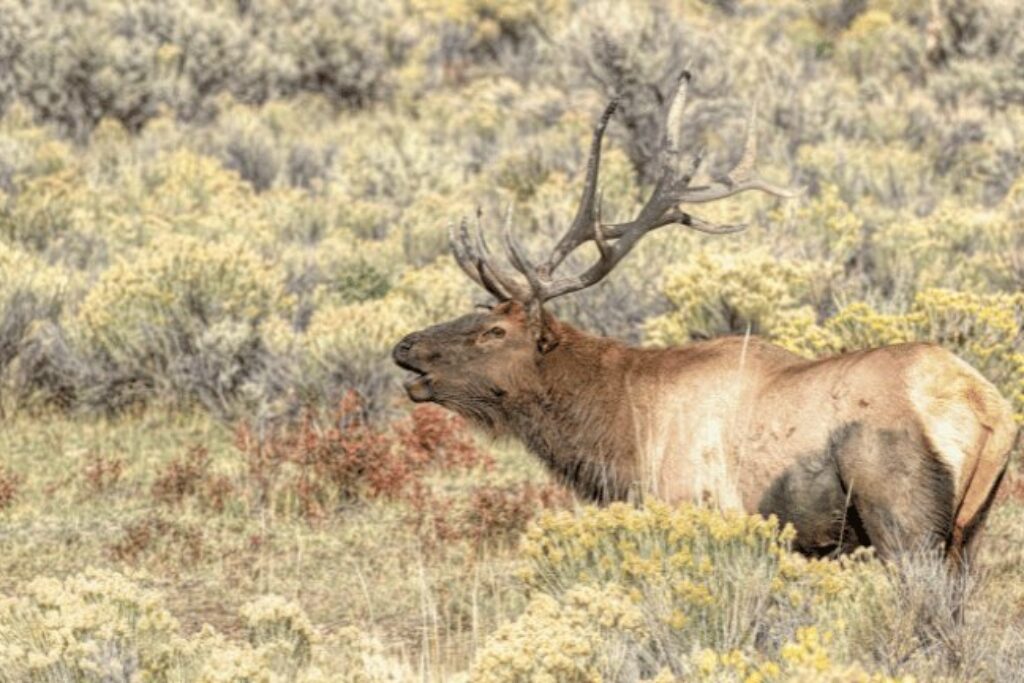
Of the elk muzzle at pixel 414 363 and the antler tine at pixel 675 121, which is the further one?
the antler tine at pixel 675 121

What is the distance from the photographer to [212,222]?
49.8 ft

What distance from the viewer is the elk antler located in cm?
732

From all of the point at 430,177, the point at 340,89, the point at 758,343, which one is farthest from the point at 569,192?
the point at 340,89

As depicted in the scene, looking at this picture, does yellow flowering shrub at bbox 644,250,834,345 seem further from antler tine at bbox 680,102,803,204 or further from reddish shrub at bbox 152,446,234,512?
reddish shrub at bbox 152,446,234,512

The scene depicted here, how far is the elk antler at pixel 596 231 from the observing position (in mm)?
7324

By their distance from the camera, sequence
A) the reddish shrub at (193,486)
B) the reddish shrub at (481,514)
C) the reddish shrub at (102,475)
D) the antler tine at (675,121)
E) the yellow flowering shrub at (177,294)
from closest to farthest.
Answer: the antler tine at (675,121) < the reddish shrub at (481,514) < the reddish shrub at (193,486) < the reddish shrub at (102,475) < the yellow flowering shrub at (177,294)

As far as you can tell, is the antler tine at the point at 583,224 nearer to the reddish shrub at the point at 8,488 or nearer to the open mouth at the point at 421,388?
the open mouth at the point at 421,388

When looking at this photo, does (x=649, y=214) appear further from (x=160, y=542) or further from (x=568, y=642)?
(x=568, y=642)

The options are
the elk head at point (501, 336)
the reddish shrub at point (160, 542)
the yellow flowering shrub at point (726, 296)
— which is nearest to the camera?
the elk head at point (501, 336)

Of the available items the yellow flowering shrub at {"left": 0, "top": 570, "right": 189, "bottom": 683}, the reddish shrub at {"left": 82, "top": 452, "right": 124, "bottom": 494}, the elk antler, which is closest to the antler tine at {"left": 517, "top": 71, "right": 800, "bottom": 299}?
the elk antler

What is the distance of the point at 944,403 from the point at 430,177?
13.7m

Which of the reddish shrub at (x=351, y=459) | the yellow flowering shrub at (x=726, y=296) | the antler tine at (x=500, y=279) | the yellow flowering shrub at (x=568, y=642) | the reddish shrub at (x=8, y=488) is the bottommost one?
the reddish shrub at (x=8, y=488)

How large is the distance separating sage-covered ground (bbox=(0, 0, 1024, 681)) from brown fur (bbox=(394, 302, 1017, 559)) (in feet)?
0.92

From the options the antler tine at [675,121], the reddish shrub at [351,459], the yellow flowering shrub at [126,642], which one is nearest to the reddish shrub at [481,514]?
the reddish shrub at [351,459]
